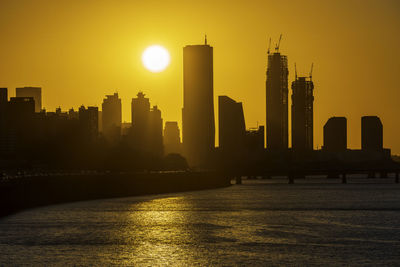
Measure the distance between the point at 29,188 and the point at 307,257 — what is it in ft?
262

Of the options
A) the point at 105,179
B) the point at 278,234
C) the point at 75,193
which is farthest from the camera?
the point at 105,179

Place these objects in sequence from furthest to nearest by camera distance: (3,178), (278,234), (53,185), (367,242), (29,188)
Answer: (53,185), (29,188), (3,178), (278,234), (367,242)

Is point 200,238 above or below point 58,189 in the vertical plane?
below

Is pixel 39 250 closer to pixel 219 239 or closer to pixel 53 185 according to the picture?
pixel 219 239

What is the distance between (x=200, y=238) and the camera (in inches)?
3086

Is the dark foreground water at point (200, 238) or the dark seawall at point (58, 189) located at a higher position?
the dark seawall at point (58, 189)

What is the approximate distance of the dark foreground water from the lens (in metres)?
62.3

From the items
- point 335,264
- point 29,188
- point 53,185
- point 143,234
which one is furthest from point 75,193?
point 335,264

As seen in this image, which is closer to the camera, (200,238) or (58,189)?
(200,238)

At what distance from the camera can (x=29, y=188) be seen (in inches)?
5325

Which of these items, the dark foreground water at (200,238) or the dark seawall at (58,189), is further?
the dark seawall at (58,189)

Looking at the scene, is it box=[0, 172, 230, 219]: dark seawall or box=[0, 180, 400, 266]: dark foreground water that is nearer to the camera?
box=[0, 180, 400, 266]: dark foreground water

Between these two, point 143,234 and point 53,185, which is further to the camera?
point 53,185

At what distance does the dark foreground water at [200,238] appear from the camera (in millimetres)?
62281
